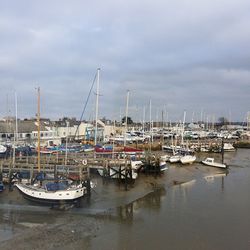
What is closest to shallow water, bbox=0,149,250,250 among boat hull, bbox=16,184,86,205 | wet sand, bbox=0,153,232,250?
wet sand, bbox=0,153,232,250

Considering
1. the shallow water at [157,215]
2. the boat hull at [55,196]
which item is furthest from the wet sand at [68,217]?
the boat hull at [55,196]

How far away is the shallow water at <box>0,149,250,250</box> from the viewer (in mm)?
19156

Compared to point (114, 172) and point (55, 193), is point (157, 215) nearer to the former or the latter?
point (55, 193)

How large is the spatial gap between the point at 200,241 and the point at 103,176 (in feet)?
58.2

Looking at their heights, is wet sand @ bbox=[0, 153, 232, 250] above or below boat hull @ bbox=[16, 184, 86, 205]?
below

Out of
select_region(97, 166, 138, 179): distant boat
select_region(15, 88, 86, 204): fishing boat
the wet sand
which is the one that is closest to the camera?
the wet sand

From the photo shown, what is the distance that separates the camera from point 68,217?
2320 cm

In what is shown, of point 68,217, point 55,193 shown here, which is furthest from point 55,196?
point 68,217

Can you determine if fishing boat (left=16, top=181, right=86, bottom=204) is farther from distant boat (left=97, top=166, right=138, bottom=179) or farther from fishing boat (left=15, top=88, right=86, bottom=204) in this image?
distant boat (left=97, top=166, right=138, bottom=179)

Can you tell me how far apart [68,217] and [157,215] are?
19.5 ft

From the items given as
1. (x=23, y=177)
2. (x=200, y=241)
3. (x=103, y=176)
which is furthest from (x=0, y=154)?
(x=200, y=241)

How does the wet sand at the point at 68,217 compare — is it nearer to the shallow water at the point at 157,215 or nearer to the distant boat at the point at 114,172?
the shallow water at the point at 157,215

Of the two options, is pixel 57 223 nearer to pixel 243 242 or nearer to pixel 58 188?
pixel 58 188

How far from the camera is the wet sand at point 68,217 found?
18.7 meters
